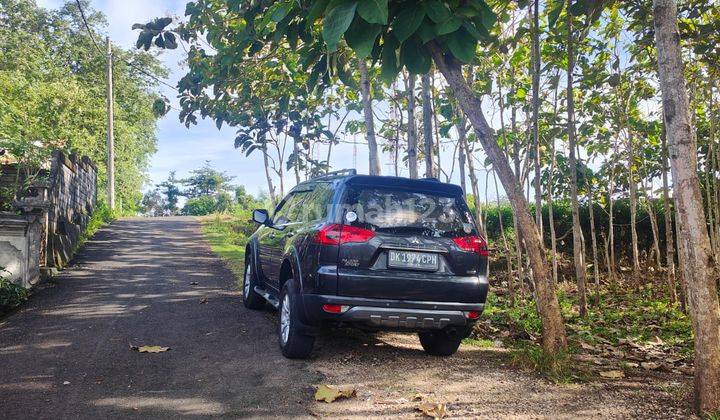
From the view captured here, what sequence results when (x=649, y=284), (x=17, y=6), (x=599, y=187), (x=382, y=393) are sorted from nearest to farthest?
(x=382, y=393)
(x=649, y=284)
(x=599, y=187)
(x=17, y=6)

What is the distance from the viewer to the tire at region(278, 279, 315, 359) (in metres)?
5.02

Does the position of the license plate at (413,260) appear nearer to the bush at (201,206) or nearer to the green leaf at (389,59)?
the green leaf at (389,59)

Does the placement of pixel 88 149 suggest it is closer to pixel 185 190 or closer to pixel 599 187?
pixel 599 187

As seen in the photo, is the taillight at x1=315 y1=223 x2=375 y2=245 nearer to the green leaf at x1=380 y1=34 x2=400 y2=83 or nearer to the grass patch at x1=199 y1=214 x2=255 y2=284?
the green leaf at x1=380 y1=34 x2=400 y2=83

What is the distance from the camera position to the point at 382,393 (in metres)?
4.39

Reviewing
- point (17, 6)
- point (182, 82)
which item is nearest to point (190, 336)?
point (182, 82)

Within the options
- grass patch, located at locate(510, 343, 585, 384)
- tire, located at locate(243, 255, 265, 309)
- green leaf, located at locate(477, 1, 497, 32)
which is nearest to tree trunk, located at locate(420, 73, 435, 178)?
tire, located at locate(243, 255, 265, 309)

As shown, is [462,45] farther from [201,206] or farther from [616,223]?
[201,206]

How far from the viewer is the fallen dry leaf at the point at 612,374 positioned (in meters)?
4.93

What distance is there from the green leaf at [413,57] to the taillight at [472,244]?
1563 millimetres

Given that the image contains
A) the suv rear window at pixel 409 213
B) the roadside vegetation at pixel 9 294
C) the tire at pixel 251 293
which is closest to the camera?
the suv rear window at pixel 409 213

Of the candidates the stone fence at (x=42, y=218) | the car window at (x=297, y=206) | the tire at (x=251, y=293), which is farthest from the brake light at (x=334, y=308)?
the stone fence at (x=42, y=218)

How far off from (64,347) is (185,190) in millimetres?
59050

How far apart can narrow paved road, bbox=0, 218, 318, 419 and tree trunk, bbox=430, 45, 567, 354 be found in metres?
2.28
